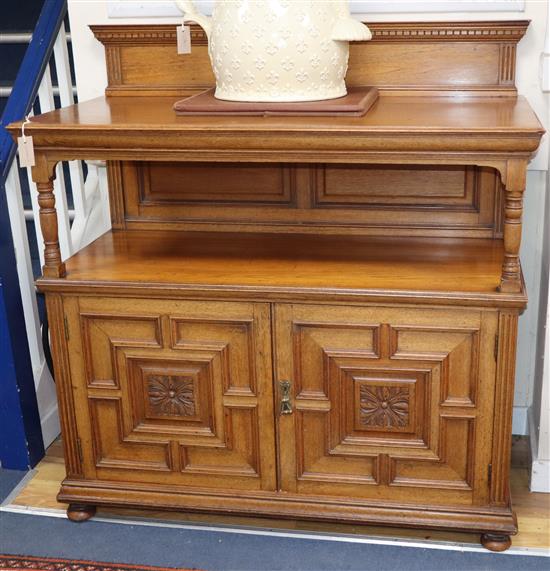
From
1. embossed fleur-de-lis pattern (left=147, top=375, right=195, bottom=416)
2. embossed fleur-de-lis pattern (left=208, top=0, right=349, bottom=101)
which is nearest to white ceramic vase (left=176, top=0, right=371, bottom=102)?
embossed fleur-de-lis pattern (left=208, top=0, right=349, bottom=101)

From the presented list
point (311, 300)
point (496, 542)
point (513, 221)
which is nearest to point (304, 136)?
point (311, 300)

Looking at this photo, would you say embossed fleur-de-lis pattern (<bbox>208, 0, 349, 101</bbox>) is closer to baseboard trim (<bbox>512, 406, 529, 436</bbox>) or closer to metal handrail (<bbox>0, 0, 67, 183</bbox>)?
metal handrail (<bbox>0, 0, 67, 183</bbox>)

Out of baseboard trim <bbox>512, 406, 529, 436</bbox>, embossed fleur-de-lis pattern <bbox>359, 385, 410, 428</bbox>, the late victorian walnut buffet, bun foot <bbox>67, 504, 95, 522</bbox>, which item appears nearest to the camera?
the late victorian walnut buffet

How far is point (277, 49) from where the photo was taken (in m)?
2.15

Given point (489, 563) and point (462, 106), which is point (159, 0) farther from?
point (489, 563)

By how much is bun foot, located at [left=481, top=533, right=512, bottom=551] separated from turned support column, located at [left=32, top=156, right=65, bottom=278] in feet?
4.34

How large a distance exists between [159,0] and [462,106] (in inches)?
38.1

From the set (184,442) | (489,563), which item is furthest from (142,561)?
(489,563)

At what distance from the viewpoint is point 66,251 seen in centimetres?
279

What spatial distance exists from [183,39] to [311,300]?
0.85 meters

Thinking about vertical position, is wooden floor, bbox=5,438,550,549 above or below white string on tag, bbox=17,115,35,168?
below

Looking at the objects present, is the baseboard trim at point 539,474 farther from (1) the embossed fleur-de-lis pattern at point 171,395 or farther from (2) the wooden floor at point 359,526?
(1) the embossed fleur-de-lis pattern at point 171,395

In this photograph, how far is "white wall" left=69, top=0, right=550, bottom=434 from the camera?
246cm

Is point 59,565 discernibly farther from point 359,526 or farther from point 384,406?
point 384,406
